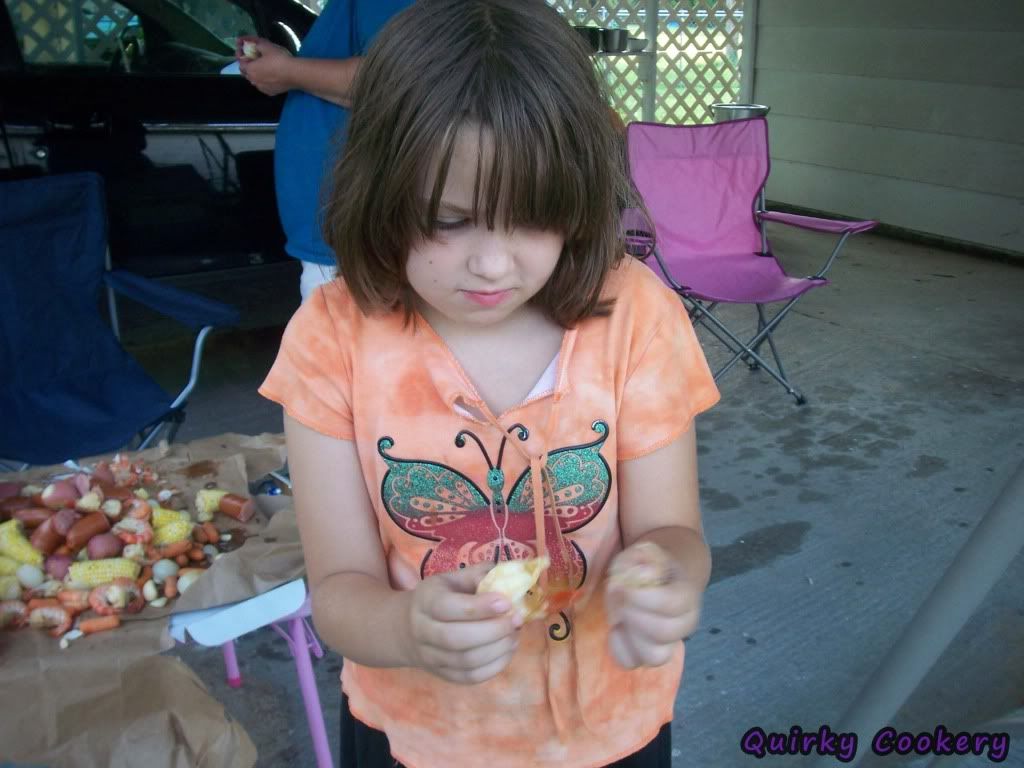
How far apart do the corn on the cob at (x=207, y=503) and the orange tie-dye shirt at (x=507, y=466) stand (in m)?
0.79

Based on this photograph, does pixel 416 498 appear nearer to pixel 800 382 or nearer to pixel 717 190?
pixel 800 382

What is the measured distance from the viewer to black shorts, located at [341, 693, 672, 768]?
3.20 feet

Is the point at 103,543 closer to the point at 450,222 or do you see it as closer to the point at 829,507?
the point at 450,222

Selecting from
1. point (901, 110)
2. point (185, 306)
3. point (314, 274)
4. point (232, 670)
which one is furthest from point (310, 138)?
point (901, 110)

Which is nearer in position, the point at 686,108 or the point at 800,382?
the point at 800,382

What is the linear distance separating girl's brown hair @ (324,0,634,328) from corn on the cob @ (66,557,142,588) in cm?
84

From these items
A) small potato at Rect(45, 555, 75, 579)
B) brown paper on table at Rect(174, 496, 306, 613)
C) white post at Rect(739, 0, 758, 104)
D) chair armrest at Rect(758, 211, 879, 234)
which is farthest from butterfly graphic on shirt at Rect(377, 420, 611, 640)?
white post at Rect(739, 0, 758, 104)

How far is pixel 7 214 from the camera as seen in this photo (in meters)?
2.69

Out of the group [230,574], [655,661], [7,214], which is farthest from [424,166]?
[7,214]

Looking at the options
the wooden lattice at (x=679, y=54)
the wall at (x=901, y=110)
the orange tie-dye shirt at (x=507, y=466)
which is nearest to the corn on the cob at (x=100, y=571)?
the orange tie-dye shirt at (x=507, y=466)

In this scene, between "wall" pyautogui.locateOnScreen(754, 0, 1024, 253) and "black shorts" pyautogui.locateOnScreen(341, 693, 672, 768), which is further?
"wall" pyautogui.locateOnScreen(754, 0, 1024, 253)

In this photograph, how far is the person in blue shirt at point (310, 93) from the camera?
2.16m

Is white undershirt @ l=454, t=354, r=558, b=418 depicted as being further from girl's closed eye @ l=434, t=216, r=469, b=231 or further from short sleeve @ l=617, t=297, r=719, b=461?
girl's closed eye @ l=434, t=216, r=469, b=231

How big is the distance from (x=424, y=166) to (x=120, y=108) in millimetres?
3197
